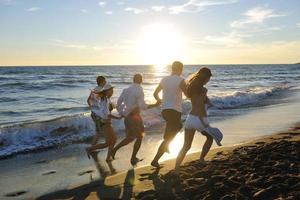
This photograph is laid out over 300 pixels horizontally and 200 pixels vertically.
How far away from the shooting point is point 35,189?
22.3 feet

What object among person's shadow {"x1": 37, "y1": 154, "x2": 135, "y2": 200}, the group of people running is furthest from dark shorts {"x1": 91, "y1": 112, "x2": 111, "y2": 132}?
person's shadow {"x1": 37, "y1": 154, "x2": 135, "y2": 200}

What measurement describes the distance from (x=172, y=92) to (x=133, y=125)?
1.27m

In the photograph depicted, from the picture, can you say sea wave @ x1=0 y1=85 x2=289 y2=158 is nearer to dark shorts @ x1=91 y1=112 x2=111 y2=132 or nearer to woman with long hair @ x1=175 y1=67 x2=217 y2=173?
dark shorts @ x1=91 y1=112 x2=111 y2=132

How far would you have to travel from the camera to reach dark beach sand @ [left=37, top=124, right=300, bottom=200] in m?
5.53

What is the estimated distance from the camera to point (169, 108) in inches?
283

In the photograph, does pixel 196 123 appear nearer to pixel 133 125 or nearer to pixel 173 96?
pixel 173 96

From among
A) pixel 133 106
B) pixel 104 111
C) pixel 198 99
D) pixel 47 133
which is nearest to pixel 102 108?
pixel 104 111

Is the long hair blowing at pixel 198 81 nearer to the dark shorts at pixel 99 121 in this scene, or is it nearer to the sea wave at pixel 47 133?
the dark shorts at pixel 99 121

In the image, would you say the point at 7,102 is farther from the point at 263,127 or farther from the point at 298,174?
the point at 298,174

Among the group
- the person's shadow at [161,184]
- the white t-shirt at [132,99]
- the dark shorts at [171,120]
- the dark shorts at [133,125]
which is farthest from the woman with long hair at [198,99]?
the dark shorts at [133,125]

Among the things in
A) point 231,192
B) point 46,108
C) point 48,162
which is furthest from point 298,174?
point 46,108

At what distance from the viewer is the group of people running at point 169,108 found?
6637 millimetres

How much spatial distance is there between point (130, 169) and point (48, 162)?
82.9 inches

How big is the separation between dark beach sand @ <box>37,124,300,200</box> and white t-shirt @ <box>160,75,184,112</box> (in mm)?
1082
